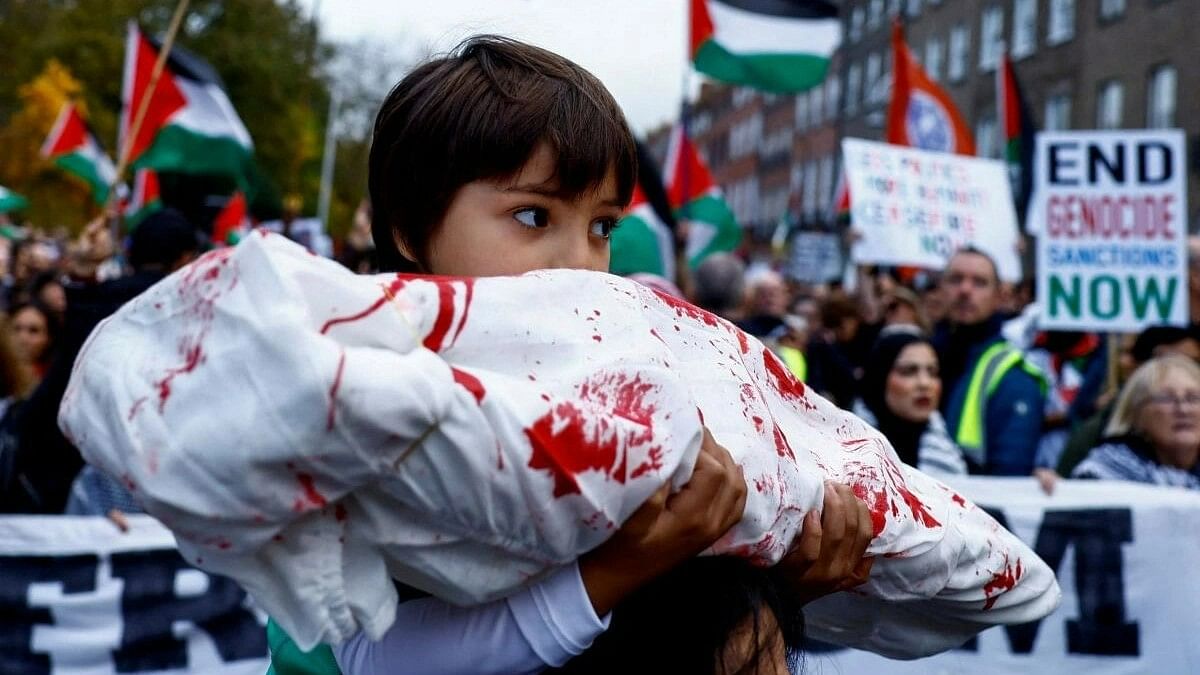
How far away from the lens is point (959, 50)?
134 ft

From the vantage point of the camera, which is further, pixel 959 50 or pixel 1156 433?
pixel 959 50

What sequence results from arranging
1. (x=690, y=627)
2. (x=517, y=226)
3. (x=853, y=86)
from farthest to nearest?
1. (x=853, y=86)
2. (x=517, y=226)
3. (x=690, y=627)

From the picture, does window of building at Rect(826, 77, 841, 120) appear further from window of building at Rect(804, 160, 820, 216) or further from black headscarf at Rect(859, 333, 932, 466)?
black headscarf at Rect(859, 333, 932, 466)

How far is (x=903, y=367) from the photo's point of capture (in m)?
5.78

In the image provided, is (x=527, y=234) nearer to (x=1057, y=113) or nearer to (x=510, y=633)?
(x=510, y=633)

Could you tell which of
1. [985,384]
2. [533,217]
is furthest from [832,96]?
[533,217]

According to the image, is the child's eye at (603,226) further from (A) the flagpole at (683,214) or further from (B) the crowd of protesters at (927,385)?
(A) the flagpole at (683,214)

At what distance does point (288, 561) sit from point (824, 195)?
2587 inches

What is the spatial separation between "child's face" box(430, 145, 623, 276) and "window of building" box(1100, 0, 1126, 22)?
30358 mm

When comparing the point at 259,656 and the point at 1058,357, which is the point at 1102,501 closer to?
the point at 259,656

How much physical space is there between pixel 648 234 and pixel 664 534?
24.9 feet

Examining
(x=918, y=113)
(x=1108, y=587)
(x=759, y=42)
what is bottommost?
(x=1108, y=587)

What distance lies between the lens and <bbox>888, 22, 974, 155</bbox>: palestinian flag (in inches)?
416

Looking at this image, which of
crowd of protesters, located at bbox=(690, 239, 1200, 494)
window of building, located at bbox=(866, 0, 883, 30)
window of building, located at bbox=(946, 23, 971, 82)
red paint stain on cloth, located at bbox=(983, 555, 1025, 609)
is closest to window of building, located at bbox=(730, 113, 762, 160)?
window of building, located at bbox=(866, 0, 883, 30)
